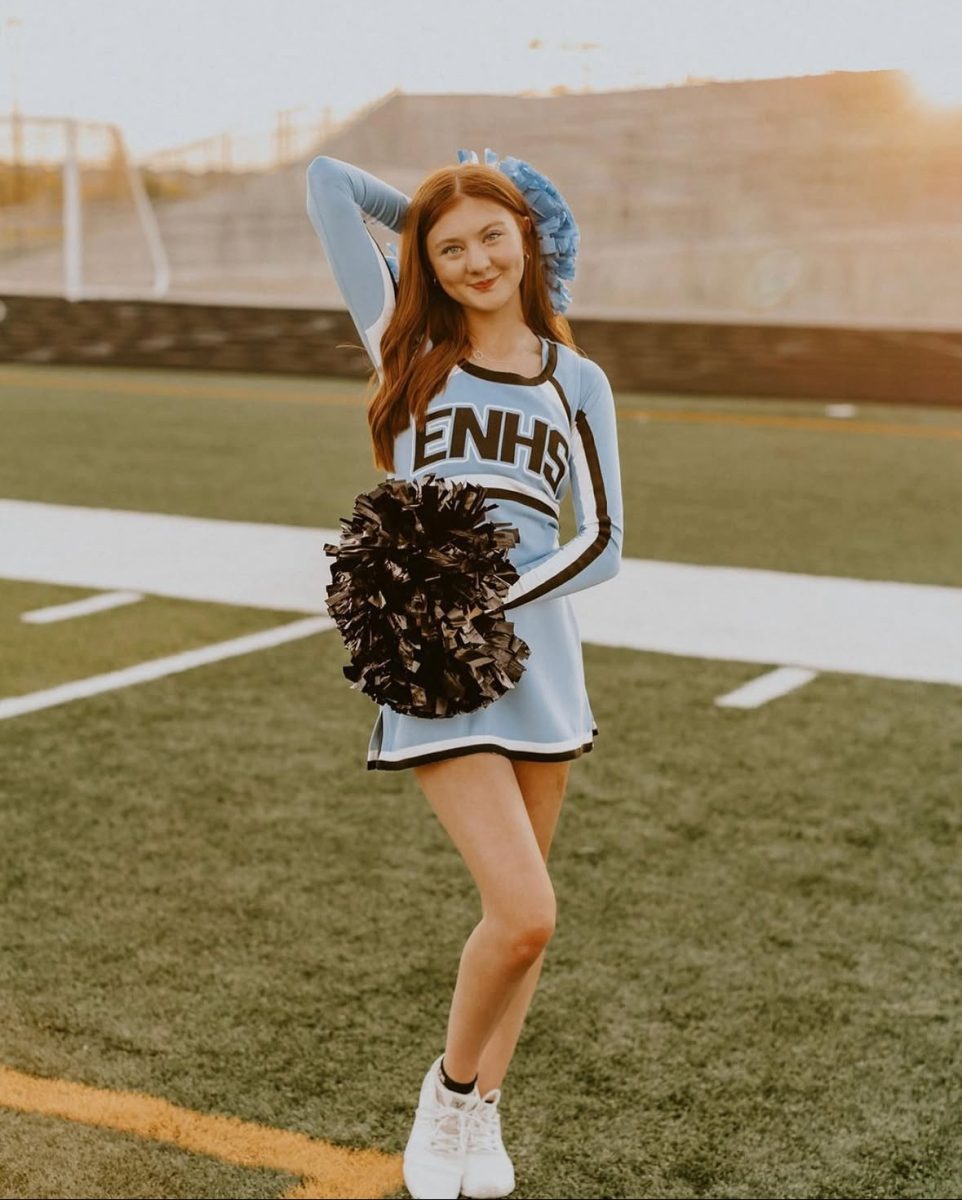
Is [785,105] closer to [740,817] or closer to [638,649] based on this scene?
[638,649]

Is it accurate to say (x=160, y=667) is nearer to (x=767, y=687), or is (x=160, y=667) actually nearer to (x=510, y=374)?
(x=767, y=687)

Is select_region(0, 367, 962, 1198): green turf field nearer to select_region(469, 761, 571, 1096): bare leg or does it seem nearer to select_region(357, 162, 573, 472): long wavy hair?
select_region(469, 761, 571, 1096): bare leg

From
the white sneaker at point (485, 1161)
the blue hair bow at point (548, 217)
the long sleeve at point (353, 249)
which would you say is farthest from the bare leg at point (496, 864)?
the blue hair bow at point (548, 217)

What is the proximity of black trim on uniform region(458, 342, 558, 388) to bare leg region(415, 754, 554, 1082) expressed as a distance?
1.88 feet

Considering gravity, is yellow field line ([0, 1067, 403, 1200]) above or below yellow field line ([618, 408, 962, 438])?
above

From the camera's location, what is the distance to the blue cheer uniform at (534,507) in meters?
2.53

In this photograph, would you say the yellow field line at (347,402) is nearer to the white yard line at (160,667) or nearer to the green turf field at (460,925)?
the white yard line at (160,667)

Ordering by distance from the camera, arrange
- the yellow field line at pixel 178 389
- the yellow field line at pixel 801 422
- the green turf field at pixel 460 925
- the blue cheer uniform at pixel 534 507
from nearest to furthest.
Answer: the blue cheer uniform at pixel 534 507
the green turf field at pixel 460 925
the yellow field line at pixel 801 422
the yellow field line at pixel 178 389

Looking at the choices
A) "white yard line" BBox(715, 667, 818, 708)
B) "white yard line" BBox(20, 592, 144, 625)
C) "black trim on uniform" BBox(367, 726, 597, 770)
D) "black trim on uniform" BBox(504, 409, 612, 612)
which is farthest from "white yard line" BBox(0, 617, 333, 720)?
"black trim on uniform" BBox(504, 409, 612, 612)

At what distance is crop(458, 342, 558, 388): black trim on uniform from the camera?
2605 mm

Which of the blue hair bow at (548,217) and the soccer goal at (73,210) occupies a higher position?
the blue hair bow at (548,217)

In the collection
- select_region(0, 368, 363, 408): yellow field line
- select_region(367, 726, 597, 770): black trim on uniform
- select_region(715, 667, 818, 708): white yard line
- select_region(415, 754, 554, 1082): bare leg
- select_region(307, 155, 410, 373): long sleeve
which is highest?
select_region(307, 155, 410, 373): long sleeve

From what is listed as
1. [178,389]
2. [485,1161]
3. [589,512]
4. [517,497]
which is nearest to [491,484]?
[517,497]

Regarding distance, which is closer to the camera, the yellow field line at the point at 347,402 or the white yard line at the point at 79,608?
the white yard line at the point at 79,608
